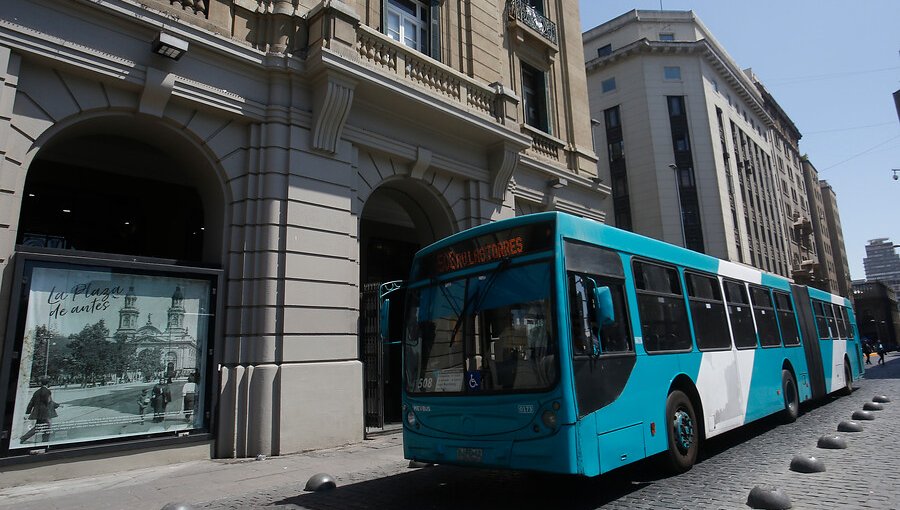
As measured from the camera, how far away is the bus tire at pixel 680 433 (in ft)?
21.8

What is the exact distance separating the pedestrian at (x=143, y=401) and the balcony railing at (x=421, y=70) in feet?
23.5

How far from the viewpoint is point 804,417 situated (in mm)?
11562

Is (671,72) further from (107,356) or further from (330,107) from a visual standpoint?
(107,356)

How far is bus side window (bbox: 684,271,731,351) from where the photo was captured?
7.81 m

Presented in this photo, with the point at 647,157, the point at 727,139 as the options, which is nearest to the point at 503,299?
the point at 647,157

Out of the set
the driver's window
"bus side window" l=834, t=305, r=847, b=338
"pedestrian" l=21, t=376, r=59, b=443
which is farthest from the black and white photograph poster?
"bus side window" l=834, t=305, r=847, b=338

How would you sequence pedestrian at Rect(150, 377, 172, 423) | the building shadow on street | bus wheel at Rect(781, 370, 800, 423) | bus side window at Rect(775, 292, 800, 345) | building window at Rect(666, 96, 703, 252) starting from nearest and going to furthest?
1. pedestrian at Rect(150, 377, 172, 423)
2. bus wheel at Rect(781, 370, 800, 423)
3. bus side window at Rect(775, 292, 800, 345)
4. the building shadow on street
5. building window at Rect(666, 96, 703, 252)

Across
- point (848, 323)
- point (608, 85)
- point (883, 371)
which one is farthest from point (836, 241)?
point (848, 323)

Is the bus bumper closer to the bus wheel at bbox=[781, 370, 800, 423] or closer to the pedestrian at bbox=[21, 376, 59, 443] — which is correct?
the pedestrian at bbox=[21, 376, 59, 443]

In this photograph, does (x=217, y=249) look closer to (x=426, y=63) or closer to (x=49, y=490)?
(x=49, y=490)

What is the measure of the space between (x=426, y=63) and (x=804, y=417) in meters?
11.4

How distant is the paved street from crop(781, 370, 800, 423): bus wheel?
1.68 meters

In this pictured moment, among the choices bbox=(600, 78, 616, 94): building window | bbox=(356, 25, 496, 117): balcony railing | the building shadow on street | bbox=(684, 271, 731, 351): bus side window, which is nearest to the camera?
bbox=(684, 271, 731, 351): bus side window

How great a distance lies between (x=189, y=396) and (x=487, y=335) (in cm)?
581
